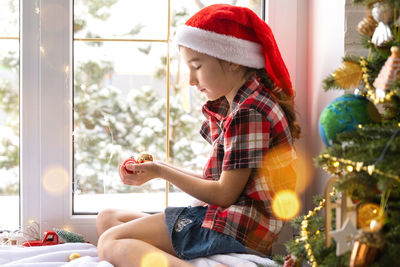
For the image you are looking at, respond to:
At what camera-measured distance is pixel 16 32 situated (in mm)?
1671

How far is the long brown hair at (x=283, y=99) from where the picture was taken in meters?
1.39

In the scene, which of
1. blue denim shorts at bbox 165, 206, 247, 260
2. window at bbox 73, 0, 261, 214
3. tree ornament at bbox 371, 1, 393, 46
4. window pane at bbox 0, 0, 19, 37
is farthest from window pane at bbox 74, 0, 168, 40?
tree ornament at bbox 371, 1, 393, 46

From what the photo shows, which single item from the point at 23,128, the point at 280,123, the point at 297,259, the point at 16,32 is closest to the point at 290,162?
the point at 280,123

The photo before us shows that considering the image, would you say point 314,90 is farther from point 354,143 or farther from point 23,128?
point 23,128

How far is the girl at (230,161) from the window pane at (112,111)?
10.2 inches

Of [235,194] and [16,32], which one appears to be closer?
[235,194]

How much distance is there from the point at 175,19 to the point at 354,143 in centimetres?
98

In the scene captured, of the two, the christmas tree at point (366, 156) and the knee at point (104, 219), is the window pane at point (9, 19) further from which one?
the christmas tree at point (366, 156)

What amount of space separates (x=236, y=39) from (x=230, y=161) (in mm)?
349

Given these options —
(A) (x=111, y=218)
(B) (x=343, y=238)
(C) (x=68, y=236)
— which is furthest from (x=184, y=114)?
(B) (x=343, y=238)

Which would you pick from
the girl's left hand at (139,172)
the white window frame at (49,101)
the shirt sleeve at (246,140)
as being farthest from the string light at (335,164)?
the white window frame at (49,101)

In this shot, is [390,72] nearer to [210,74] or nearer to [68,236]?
[210,74]

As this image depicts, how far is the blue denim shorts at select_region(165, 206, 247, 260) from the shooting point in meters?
1.26

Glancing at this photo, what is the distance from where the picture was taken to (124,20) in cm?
168
